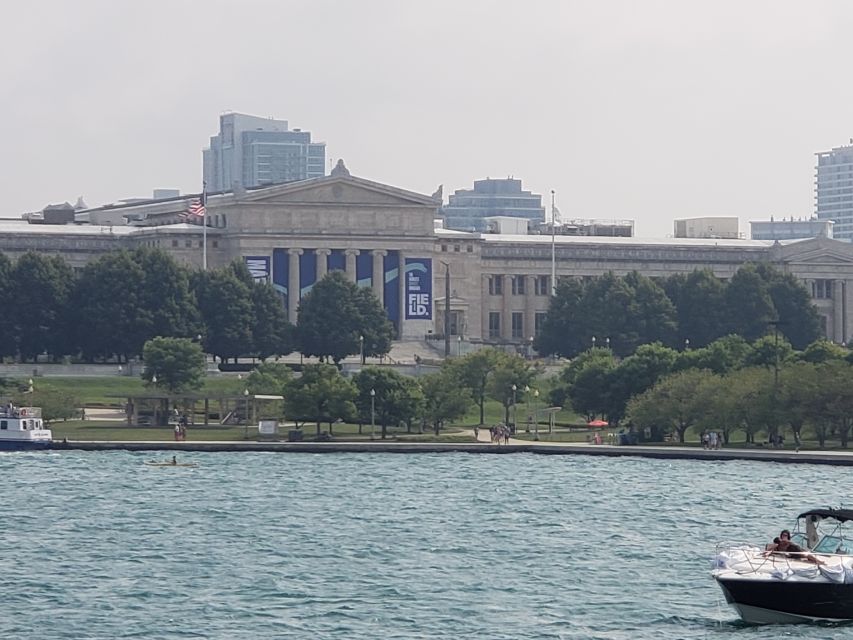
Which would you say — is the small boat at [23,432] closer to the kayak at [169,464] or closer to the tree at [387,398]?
the kayak at [169,464]

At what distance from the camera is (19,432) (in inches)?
5753

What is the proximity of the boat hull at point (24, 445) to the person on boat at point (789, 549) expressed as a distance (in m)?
71.0

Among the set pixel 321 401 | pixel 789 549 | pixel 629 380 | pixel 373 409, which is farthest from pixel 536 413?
pixel 789 549

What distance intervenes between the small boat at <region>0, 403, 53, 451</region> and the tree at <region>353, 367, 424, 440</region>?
1880 cm

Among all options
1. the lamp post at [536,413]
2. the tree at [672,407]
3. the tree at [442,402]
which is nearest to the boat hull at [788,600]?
the tree at [672,407]

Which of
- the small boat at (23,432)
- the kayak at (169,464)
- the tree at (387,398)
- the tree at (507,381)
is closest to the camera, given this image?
the kayak at (169,464)

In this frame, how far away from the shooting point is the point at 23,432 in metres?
146

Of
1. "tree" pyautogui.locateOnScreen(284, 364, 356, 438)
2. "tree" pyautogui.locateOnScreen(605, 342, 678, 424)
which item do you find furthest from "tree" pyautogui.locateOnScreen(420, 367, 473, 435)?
"tree" pyautogui.locateOnScreen(605, 342, 678, 424)

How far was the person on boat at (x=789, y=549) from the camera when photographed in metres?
79.6

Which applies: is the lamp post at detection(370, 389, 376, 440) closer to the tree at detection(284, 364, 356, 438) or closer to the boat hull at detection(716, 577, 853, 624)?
the tree at detection(284, 364, 356, 438)

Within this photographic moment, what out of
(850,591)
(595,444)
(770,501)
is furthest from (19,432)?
(850,591)

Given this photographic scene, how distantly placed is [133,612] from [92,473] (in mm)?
48778

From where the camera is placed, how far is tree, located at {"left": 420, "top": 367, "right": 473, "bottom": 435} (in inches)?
6117

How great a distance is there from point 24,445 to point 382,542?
49941 mm
